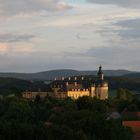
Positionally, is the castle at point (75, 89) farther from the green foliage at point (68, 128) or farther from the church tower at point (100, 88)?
the green foliage at point (68, 128)

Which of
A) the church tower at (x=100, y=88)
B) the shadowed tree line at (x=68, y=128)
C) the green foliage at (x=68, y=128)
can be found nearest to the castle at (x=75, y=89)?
the church tower at (x=100, y=88)

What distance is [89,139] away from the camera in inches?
1642

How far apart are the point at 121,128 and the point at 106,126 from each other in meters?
1.41

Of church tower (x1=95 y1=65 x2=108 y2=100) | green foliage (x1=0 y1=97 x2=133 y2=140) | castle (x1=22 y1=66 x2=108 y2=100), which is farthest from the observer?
church tower (x1=95 y1=65 x2=108 y2=100)

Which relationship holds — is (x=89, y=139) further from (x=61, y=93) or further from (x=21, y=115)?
(x=61, y=93)

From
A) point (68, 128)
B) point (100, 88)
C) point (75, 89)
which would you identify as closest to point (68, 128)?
point (68, 128)

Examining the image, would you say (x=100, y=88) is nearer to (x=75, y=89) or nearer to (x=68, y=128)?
(x=75, y=89)

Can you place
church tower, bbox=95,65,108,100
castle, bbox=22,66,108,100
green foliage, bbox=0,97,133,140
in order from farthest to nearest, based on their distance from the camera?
1. church tower, bbox=95,65,108,100
2. castle, bbox=22,66,108,100
3. green foliage, bbox=0,97,133,140

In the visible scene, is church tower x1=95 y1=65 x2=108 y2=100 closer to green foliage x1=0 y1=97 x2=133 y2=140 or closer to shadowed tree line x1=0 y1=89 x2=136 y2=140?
shadowed tree line x1=0 y1=89 x2=136 y2=140

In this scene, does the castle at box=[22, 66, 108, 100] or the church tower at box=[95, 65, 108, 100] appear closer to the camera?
the castle at box=[22, 66, 108, 100]

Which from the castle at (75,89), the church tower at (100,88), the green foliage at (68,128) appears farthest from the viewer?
the church tower at (100,88)

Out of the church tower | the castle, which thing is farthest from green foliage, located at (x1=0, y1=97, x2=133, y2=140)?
the church tower

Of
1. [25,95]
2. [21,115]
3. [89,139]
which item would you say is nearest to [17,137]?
[89,139]

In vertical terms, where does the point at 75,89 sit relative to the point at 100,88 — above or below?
below
